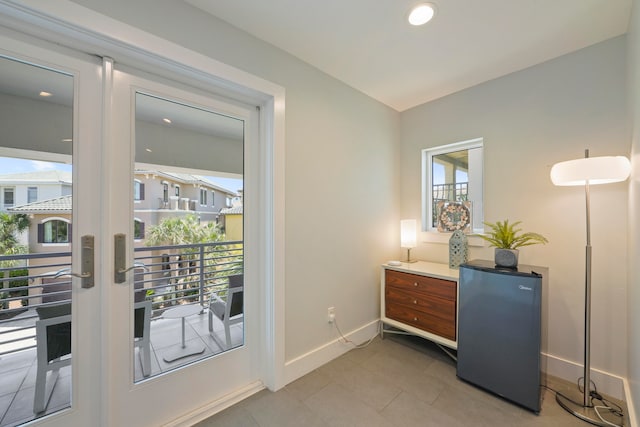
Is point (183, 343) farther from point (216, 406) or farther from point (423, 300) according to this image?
point (423, 300)

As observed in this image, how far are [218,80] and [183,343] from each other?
175 centimetres

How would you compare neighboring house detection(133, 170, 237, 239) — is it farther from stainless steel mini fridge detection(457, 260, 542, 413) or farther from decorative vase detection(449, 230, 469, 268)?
decorative vase detection(449, 230, 469, 268)

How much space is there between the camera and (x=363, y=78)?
2361mm

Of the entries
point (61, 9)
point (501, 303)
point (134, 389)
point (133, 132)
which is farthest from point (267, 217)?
point (501, 303)

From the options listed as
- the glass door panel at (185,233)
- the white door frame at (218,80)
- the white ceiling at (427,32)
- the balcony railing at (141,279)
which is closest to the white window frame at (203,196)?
the glass door panel at (185,233)

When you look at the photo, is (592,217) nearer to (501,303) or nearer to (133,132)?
(501,303)

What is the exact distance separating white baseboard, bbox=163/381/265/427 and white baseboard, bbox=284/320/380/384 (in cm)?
24

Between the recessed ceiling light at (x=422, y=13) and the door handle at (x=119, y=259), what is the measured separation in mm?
2213

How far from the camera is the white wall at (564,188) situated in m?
1.79

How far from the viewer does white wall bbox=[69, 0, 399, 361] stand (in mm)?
1651

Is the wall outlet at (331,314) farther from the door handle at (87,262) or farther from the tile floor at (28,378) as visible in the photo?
the door handle at (87,262)

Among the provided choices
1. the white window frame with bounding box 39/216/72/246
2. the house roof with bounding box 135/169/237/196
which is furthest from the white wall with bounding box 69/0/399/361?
the white window frame with bounding box 39/216/72/246

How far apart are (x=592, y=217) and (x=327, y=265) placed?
204 cm

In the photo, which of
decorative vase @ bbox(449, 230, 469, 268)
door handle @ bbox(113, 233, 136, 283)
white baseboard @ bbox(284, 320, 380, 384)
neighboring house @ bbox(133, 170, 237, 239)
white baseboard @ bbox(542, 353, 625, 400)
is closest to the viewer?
door handle @ bbox(113, 233, 136, 283)
